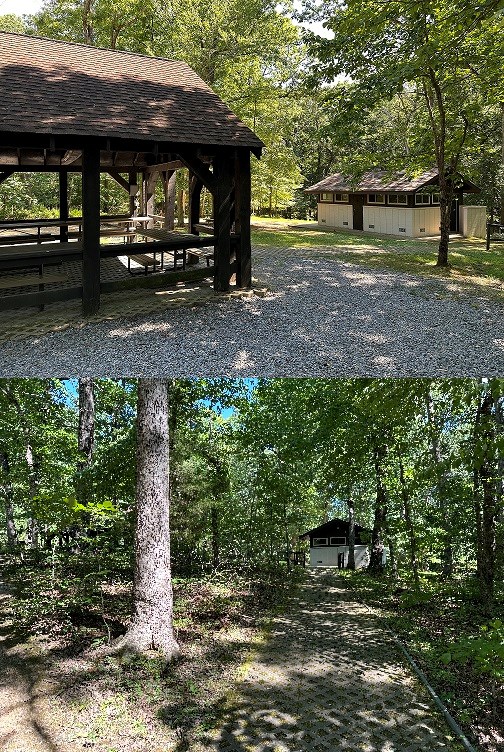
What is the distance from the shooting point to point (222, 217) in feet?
38.0

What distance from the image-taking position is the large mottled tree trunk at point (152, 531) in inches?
297

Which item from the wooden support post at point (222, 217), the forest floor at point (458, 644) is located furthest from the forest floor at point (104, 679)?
the wooden support post at point (222, 217)

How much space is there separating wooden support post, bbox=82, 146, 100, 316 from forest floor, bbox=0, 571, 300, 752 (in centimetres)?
433

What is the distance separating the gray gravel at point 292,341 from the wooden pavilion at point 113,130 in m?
1.26

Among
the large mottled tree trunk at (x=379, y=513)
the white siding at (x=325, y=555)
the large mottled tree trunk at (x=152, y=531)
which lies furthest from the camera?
the white siding at (x=325, y=555)

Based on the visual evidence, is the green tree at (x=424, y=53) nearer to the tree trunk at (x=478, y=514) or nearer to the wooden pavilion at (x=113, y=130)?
the wooden pavilion at (x=113, y=130)

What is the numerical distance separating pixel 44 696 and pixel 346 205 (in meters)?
25.2

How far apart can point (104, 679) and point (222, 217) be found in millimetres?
7614

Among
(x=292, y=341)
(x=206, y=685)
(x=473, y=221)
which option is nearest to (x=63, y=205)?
(x=292, y=341)

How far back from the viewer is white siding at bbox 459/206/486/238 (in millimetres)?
26125

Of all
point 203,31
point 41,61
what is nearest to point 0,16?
point 203,31

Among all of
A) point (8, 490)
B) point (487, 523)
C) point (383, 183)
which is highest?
point (383, 183)

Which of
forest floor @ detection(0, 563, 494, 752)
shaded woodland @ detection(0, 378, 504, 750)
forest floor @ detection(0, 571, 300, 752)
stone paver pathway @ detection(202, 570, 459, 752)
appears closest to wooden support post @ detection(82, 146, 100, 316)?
shaded woodland @ detection(0, 378, 504, 750)

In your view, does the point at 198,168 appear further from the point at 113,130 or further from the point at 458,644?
the point at 458,644
